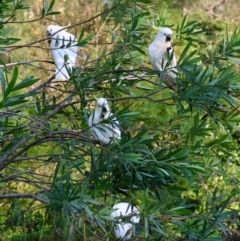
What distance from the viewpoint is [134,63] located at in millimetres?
2379

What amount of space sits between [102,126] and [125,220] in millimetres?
289

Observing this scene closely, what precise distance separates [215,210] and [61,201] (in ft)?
1.80

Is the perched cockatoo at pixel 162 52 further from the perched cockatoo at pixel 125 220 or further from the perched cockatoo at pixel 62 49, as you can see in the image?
the perched cockatoo at pixel 125 220

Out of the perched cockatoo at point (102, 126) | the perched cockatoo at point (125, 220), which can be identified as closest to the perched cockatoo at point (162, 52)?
the perched cockatoo at point (102, 126)

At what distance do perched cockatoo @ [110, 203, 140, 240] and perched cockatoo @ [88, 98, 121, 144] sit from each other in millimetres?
218

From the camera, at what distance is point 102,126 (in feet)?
6.05

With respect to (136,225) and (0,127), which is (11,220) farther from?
(136,225)

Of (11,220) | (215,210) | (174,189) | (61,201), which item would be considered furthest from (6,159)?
(11,220)

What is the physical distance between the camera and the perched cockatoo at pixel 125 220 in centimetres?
190

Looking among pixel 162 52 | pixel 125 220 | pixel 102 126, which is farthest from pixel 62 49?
Result: pixel 125 220

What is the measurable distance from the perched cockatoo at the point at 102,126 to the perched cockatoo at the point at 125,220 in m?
0.22

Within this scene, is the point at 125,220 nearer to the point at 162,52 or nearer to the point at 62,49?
the point at 162,52

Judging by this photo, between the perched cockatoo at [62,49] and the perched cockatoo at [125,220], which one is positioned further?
the perched cockatoo at [62,49]

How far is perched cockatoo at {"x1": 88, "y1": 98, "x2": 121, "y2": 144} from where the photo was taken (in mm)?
1837
